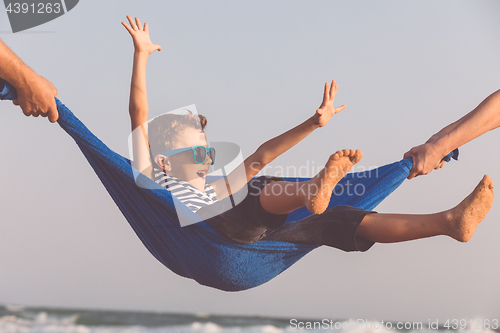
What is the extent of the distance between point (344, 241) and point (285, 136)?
0.55 meters

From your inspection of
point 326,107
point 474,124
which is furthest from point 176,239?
point 474,124

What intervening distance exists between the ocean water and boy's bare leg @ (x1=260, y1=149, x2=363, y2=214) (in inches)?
334

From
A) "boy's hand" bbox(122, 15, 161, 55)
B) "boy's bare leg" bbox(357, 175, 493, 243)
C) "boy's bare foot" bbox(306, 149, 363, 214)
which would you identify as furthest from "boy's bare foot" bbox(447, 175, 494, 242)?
"boy's hand" bbox(122, 15, 161, 55)

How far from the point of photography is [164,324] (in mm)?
10219

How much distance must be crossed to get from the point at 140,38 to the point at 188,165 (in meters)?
0.59

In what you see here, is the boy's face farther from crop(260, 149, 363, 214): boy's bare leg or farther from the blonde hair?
crop(260, 149, 363, 214): boy's bare leg

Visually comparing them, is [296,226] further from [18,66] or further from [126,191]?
[18,66]

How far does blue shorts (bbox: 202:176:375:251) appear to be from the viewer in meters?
1.36

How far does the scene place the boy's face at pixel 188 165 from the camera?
70.5 inches

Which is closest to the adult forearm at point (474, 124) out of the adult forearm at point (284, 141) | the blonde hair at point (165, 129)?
the adult forearm at point (284, 141)

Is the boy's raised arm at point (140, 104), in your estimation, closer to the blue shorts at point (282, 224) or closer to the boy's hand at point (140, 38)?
the boy's hand at point (140, 38)

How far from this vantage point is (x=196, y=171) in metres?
1.80

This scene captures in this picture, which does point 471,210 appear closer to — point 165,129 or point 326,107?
point 326,107

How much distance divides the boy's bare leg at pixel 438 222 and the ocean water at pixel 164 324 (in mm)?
8259
